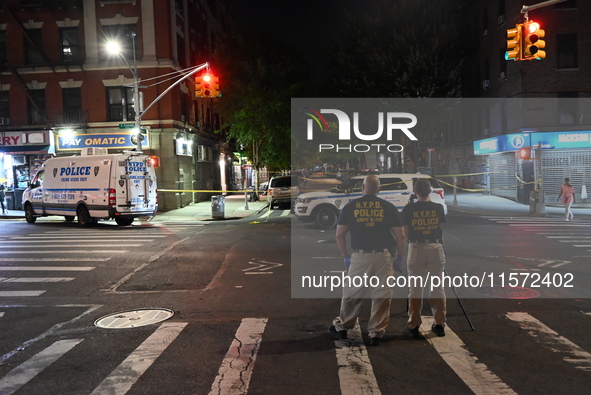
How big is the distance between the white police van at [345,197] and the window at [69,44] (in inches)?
748

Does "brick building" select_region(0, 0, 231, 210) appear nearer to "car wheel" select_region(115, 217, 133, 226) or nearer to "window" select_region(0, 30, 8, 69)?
"window" select_region(0, 30, 8, 69)

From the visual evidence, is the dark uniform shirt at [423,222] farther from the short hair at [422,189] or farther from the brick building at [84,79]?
the brick building at [84,79]

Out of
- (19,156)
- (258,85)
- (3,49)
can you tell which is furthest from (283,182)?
(3,49)

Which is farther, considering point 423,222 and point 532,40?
point 532,40

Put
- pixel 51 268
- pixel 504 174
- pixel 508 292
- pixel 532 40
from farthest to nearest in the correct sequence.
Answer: pixel 504 174, pixel 532 40, pixel 51 268, pixel 508 292

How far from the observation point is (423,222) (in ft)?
19.9

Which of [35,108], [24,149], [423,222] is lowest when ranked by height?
[423,222]

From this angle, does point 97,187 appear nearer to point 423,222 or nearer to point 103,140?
point 103,140

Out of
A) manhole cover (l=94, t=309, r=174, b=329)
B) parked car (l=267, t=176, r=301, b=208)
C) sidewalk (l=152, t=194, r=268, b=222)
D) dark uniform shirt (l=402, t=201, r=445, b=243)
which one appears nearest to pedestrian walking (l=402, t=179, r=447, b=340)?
dark uniform shirt (l=402, t=201, r=445, b=243)

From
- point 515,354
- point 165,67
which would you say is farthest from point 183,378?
point 165,67

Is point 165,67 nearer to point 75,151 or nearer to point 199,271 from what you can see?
point 75,151

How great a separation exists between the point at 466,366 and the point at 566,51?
92.4 ft

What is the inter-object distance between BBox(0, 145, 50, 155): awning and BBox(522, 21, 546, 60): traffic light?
25.6m

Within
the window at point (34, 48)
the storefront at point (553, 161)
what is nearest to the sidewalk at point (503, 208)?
the storefront at point (553, 161)
